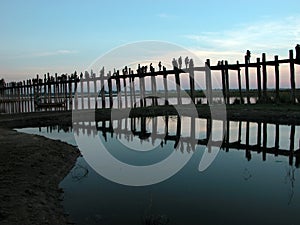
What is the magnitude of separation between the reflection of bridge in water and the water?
9cm

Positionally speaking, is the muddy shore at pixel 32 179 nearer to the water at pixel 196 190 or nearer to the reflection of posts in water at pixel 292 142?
the water at pixel 196 190

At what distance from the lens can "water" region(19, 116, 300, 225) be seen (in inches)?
283

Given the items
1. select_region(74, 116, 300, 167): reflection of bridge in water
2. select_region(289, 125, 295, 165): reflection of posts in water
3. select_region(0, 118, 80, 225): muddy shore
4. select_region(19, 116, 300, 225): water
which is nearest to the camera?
select_region(0, 118, 80, 225): muddy shore

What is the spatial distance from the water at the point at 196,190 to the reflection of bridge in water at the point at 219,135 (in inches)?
3.5

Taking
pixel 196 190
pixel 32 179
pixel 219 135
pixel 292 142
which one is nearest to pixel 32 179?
pixel 32 179

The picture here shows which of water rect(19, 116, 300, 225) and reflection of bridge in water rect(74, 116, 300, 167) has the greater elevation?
reflection of bridge in water rect(74, 116, 300, 167)

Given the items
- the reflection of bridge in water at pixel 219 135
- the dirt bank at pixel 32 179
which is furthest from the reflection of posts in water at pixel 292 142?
the dirt bank at pixel 32 179

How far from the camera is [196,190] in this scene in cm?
891

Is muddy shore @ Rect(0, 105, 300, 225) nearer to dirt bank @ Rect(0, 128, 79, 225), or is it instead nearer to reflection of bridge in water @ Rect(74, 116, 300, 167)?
dirt bank @ Rect(0, 128, 79, 225)

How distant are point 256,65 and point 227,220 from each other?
868 inches

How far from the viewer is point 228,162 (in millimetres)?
12016

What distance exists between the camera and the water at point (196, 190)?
720cm

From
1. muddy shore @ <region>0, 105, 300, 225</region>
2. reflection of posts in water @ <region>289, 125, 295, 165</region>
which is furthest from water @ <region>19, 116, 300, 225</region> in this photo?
muddy shore @ <region>0, 105, 300, 225</region>

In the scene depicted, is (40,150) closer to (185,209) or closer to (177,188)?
(177,188)
